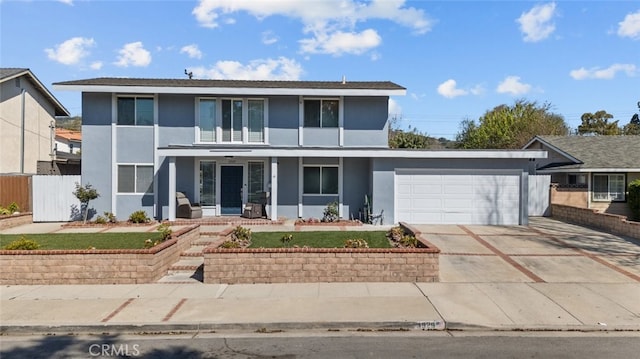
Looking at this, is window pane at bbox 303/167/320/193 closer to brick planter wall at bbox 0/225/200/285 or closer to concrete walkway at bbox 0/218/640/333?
concrete walkway at bbox 0/218/640/333

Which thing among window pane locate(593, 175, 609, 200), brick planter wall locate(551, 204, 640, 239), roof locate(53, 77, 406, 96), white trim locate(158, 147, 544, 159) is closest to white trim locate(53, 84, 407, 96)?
roof locate(53, 77, 406, 96)

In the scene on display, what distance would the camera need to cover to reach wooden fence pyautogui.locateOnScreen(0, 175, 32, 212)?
1702 cm

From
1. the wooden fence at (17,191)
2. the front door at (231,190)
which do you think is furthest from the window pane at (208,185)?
the wooden fence at (17,191)

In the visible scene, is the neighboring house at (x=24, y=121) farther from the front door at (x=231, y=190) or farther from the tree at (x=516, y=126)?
the tree at (x=516, y=126)

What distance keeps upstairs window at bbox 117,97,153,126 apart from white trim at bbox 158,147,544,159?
7.24ft

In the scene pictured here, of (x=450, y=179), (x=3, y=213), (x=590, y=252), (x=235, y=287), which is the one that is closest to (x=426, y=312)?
(x=235, y=287)

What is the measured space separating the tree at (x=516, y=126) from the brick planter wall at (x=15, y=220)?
38964 millimetres

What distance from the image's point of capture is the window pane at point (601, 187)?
20656 millimetres

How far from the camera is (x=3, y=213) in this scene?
15.7 meters

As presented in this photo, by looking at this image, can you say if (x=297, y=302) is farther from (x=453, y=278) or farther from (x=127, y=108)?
(x=127, y=108)

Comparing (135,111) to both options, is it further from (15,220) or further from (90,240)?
(90,240)

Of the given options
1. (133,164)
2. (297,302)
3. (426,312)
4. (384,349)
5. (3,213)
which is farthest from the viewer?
(133,164)

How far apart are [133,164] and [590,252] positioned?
16.4 metres

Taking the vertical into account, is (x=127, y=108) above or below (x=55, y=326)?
above
